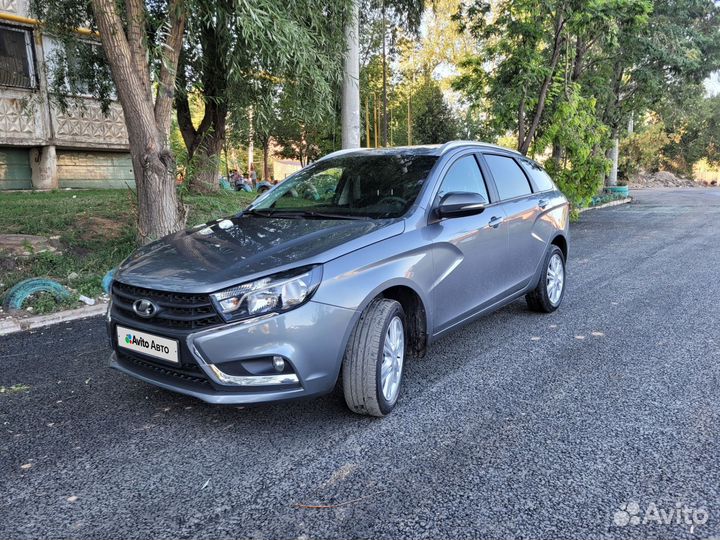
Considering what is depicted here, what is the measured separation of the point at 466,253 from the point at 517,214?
3.36 ft

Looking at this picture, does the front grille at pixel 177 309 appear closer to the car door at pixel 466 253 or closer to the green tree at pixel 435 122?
the car door at pixel 466 253

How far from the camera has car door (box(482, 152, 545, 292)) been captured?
4625mm

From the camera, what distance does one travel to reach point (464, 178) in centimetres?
425

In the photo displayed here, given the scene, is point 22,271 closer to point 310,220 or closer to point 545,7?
point 310,220

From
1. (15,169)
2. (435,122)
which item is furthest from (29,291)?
(435,122)

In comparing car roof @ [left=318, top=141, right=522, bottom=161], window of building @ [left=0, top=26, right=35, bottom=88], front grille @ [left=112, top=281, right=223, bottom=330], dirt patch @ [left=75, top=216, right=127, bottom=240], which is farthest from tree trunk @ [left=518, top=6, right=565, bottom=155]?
window of building @ [left=0, top=26, right=35, bottom=88]

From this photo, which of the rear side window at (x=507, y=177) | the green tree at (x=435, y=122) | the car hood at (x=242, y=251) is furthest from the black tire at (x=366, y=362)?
the green tree at (x=435, y=122)

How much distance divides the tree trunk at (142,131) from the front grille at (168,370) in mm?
3896

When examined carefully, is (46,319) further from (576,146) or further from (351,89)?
(576,146)

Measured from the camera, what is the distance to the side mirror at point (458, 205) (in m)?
3.61

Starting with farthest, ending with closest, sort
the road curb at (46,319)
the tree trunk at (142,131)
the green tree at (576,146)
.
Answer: the green tree at (576,146) < the tree trunk at (142,131) < the road curb at (46,319)

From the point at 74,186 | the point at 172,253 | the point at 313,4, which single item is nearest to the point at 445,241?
the point at 172,253

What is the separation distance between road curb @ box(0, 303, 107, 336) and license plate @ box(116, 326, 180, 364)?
2.81m

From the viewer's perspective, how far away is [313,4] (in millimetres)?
7195
